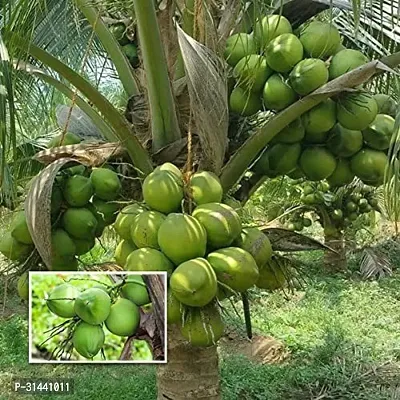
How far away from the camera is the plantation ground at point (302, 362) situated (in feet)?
11.5

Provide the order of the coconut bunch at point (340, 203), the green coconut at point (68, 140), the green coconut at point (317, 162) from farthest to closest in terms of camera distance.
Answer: the coconut bunch at point (340, 203) → the green coconut at point (68, 140) → the green coconut at point (317, 162)

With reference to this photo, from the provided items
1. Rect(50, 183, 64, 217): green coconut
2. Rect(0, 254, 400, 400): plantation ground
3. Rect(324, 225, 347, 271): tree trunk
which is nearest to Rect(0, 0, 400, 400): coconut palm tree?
Rect(50, 183, 64, 217): green coconut

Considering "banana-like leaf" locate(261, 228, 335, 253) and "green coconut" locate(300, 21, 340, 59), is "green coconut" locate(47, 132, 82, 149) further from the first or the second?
"green coconut" locate(300, 21, 340, 59)

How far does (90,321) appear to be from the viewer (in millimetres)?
1562

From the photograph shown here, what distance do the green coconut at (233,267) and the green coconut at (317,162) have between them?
431 mm

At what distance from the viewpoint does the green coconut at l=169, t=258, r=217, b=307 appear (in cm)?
134

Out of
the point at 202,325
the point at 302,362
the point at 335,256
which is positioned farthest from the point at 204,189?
the point at 335,256

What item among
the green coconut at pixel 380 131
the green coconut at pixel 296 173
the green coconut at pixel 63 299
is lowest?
the green coconut at pixel 63 299

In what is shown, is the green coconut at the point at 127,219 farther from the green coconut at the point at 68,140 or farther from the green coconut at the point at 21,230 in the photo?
the green coconut at the point at 68,140

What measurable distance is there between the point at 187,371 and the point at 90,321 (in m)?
0.38

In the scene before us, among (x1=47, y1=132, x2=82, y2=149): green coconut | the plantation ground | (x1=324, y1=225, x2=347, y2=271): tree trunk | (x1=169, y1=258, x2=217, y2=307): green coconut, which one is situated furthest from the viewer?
(x1=324, y1=225, x2=347, y2=271): tree trunk

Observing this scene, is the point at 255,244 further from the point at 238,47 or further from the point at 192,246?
the point at 238,47

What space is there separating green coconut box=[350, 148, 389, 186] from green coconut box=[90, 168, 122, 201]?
0.64 metres

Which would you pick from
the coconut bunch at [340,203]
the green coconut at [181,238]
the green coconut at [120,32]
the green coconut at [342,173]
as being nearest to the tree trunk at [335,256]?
the coconut bunch at [340,203]
